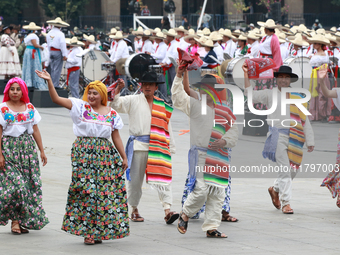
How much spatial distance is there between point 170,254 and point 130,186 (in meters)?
1.67

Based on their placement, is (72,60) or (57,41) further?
(72,60)

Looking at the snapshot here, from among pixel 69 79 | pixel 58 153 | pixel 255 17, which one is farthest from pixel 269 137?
pixel 255 17

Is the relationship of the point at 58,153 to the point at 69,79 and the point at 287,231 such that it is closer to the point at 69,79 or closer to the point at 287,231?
the point at 287,231

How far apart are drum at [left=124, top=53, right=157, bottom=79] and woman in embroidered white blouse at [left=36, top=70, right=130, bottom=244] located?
1298 centimetres

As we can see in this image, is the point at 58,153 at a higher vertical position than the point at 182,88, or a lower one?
lower

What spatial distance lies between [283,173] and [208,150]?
1.51 meters

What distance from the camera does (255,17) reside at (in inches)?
1946

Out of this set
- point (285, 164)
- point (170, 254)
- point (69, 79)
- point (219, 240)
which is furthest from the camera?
point (69, 79)

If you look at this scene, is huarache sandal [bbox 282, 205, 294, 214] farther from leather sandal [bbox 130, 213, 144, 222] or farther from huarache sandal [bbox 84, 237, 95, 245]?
huarache sandal [bbox 84, 237, 95, 245]

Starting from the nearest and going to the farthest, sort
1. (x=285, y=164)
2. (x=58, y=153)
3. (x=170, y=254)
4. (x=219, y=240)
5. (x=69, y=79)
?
(x=170, y=254) < (x=219, y=240) < (x=285, y=164) < (x=58, y=153) < (x=69, y=79)

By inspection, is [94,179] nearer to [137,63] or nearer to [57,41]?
[137,63]

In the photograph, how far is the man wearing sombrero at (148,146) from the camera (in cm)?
727

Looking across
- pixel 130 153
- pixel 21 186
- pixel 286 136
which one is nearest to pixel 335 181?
pixel 286 136

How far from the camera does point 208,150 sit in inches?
267
